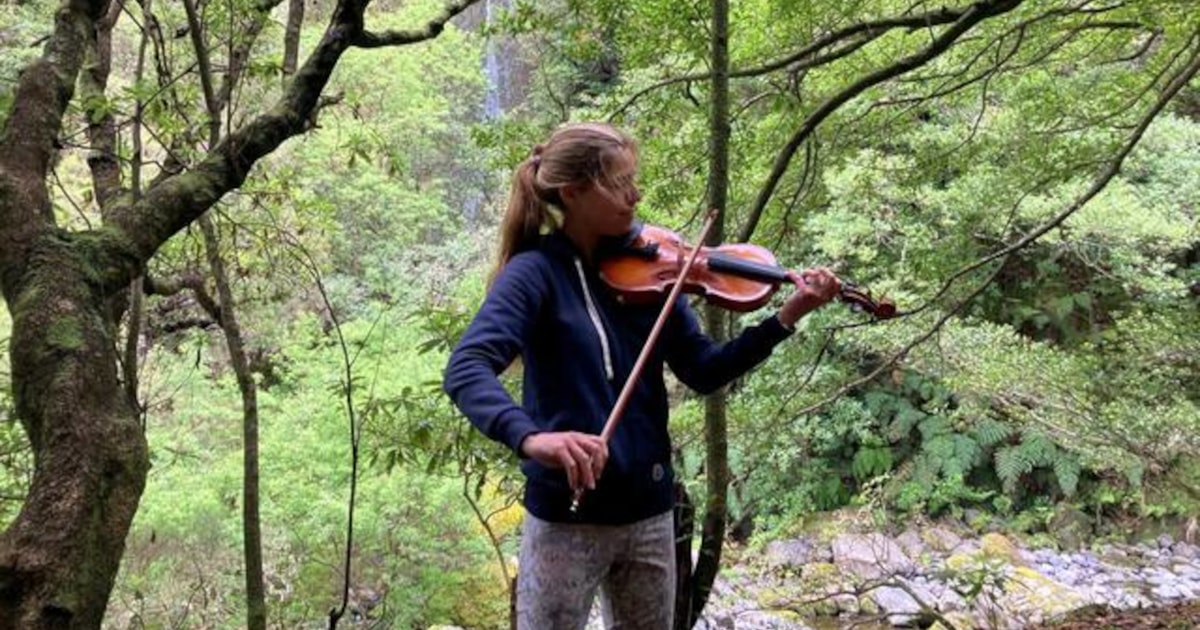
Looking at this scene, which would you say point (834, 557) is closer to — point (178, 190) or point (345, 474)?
point (345, 474)

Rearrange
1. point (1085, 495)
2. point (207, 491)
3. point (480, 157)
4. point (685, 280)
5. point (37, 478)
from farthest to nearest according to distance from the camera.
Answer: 1. point (480, 157)
2. point (1085, 495)
3. point (207, 491)
4. point (685, 280)
5. point (37, 478)

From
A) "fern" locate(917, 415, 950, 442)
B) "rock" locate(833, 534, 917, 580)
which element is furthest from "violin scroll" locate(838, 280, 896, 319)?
"fern" locate(917, 415, 950, 442)

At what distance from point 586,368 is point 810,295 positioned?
1.55 ft

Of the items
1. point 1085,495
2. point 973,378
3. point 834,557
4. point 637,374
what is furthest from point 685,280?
point 1085,495

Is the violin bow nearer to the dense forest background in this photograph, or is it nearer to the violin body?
the violin body

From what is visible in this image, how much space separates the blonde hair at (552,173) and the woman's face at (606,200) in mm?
11

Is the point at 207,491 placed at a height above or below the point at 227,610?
above

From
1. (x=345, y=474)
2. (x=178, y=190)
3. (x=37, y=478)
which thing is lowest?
(x=37, y=478)

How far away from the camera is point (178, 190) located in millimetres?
1872

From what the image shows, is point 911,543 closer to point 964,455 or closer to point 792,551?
point 792,551

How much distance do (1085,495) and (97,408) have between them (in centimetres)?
1121

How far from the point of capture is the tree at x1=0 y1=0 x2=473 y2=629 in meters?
1.27

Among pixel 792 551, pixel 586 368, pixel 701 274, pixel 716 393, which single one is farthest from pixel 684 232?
pixel 792 551

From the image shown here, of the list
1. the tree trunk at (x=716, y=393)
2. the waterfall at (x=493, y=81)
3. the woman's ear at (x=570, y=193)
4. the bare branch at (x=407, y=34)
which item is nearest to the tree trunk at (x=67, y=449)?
the woman's ear at (x=570, y=193)
